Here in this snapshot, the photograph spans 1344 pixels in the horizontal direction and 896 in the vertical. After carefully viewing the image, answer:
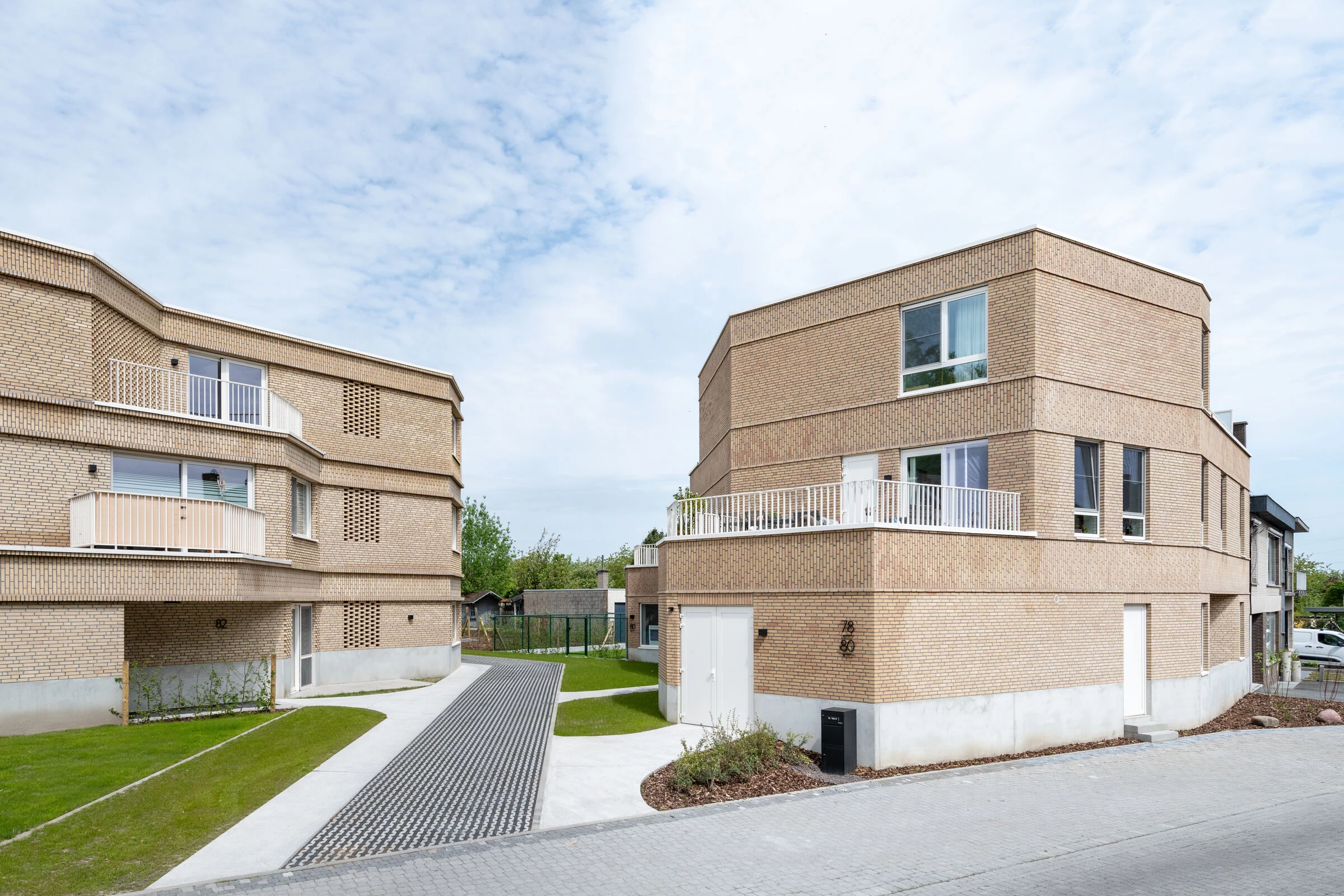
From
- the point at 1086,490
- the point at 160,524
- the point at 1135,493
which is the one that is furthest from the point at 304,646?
the point at 1135,493

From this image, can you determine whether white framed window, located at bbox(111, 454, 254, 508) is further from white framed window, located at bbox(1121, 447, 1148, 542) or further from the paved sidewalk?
white framed window, located at bbox(1121, 447, 1148, 542)

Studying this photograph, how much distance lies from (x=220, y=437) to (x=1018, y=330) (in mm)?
17209

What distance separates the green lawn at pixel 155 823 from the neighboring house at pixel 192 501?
2.67 m

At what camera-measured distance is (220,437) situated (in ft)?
65.4

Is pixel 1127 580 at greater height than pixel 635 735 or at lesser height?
greater

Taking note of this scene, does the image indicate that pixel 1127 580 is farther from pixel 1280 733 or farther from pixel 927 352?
pixel 927 352

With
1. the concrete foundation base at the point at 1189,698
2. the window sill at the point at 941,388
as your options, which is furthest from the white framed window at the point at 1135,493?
the window sill at the point at 941,388

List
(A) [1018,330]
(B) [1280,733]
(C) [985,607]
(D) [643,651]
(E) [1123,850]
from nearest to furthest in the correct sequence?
1. (E) [1123,850]
2. (C) [985,607]
3. (A) [1018,330]
4. (B) [1280,733]
5. (D) [643,651]

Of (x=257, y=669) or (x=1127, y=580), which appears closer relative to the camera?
(x=1127, y=580)

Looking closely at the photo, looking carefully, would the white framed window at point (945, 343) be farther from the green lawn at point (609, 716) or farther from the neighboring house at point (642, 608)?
the neighboring house at point (642, 608)

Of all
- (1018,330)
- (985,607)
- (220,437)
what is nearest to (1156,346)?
(1018,330)

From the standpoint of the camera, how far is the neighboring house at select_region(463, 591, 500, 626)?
52.2 m

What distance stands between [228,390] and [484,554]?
4267 cm

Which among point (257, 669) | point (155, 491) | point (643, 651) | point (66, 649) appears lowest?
point (643, 651)
